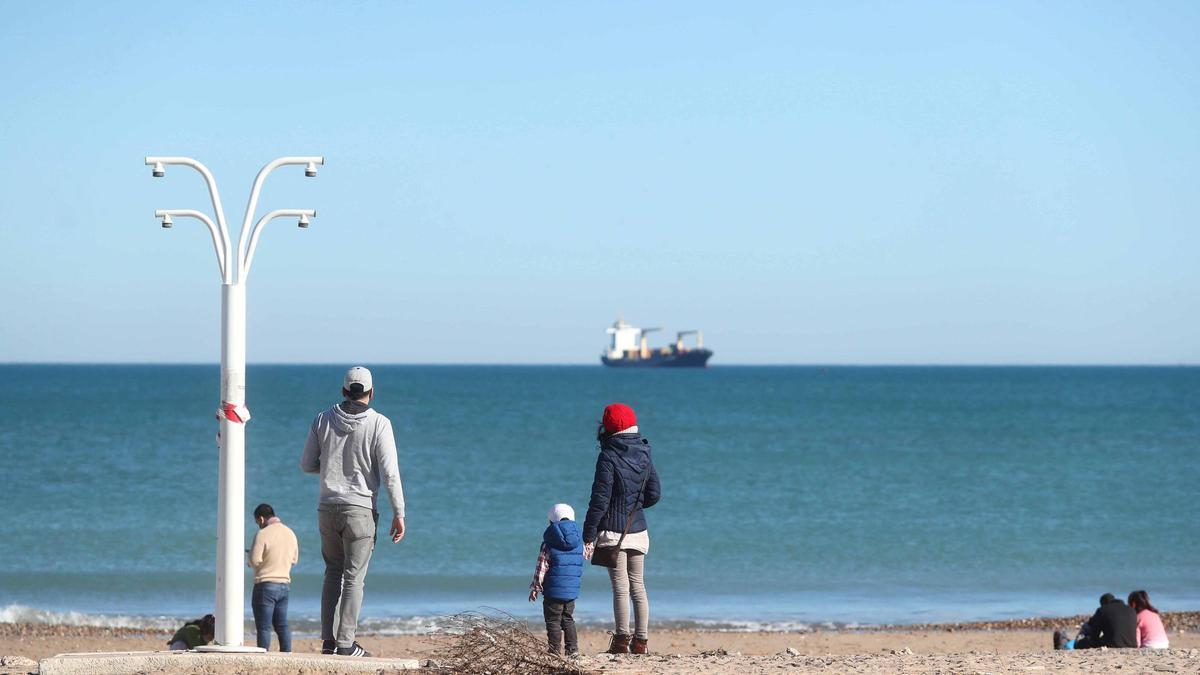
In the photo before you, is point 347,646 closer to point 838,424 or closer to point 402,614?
point 402,614

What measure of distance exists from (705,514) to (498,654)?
2386 centimetres

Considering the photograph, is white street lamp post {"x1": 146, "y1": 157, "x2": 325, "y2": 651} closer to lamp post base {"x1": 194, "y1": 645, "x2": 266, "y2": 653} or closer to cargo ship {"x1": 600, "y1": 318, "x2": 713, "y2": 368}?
lamp post base {"x1": 194, "y1": 645, "x2": 266, "y2": 653}

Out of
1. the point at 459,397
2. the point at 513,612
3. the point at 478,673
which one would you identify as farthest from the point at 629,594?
the point at 459,397

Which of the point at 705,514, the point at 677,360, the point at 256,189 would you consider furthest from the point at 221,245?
the point at 677,360

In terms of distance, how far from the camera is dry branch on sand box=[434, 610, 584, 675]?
23.4 ft

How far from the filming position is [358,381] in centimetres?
748

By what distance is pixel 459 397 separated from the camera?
93.1 metres

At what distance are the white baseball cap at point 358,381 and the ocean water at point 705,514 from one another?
8.85 m

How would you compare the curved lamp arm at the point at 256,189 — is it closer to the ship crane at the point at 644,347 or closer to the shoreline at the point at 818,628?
the shoreline at the point at 818,628

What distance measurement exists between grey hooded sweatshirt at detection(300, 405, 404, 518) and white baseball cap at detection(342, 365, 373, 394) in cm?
12

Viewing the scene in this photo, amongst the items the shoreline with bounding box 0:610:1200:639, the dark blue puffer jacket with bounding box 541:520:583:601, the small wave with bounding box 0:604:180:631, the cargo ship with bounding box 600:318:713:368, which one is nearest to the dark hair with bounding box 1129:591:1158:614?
the shoreline with bounding box 0:610:1200:639

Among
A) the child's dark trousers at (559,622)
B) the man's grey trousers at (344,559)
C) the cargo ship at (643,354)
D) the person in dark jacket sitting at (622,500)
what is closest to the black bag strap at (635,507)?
the person in dark jacket sitting at (622,500)

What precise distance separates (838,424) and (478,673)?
58066mm

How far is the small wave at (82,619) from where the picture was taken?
16250 mm
